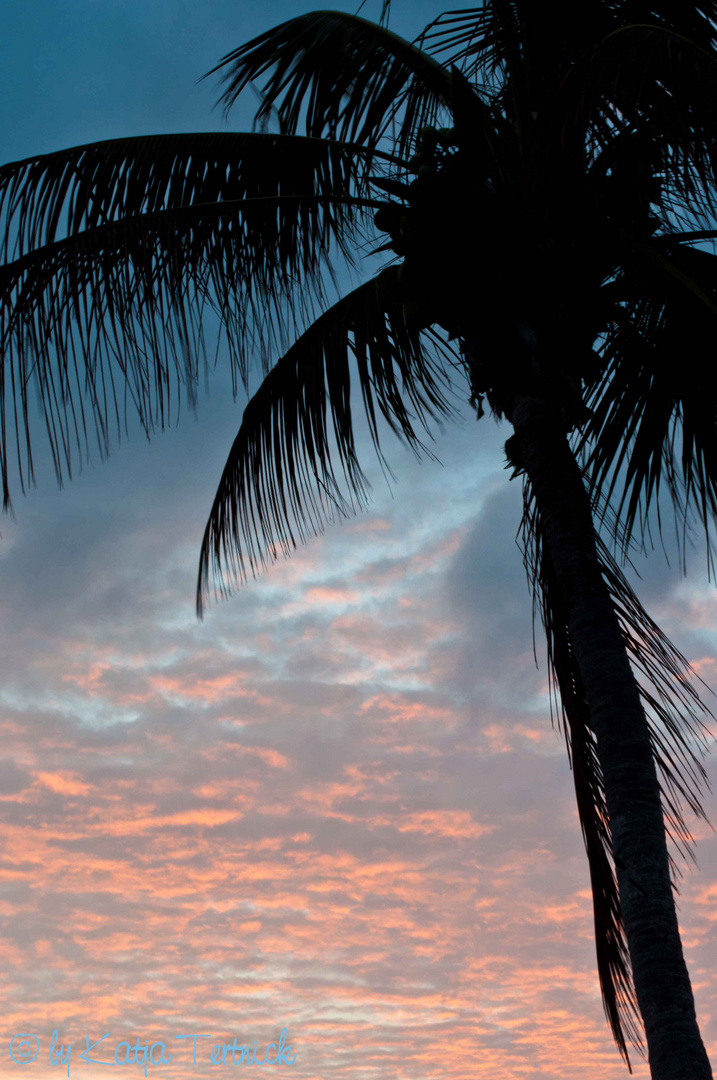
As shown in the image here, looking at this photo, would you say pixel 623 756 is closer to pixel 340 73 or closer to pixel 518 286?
pixel 518 286

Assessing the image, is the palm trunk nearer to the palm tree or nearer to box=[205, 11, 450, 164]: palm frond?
the palm tree

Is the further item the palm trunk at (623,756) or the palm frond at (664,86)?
the palm frond at (664,86)

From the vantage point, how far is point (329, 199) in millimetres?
5371

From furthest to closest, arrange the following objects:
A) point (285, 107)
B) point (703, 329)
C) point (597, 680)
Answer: point (285, 107)
point (703, 329)
point (597, 680)

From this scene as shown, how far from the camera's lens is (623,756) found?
3.76 metres

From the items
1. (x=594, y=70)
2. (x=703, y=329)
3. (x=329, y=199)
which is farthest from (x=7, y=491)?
(x=703, y=329)

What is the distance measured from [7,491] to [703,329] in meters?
3.97

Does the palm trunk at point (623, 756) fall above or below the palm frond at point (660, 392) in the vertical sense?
below

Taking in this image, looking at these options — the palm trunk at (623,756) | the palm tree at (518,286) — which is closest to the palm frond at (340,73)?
the palm tree at (518,286)

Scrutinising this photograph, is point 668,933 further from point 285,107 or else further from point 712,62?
point 285,107

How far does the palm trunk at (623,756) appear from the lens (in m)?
3.27

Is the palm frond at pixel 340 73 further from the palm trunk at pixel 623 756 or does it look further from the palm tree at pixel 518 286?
the palm trunk at pixel 623 756

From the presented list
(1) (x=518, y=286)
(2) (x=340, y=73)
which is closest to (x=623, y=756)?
(1) (x=518, y=286)

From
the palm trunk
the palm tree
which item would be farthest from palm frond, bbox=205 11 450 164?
the palm trunk
